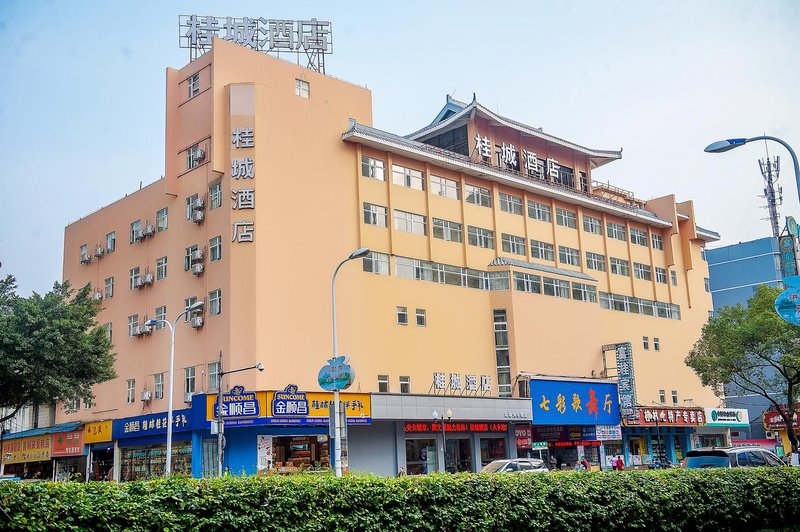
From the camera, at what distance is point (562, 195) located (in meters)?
47.0

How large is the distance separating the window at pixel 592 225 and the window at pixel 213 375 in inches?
924

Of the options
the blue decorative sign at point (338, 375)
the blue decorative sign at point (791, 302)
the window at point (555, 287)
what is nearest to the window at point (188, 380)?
the blue decorative sign at point (338, 375)

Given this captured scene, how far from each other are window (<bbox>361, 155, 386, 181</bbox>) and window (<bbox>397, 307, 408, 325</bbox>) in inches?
238

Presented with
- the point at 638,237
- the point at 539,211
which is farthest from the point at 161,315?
the point at 638,237

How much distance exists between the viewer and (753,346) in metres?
38.1

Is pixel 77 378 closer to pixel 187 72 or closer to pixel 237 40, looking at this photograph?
pixel 187 72

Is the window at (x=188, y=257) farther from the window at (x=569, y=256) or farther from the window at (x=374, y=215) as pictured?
the window at (x=569, y=256)

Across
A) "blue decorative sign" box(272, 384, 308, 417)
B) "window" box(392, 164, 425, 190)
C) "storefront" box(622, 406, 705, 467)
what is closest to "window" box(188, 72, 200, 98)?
"window" box(392, 164, 425, 190)

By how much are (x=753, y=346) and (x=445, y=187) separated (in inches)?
621

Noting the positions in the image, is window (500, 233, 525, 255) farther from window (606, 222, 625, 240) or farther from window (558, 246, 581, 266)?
window (606, 222, 625, 240)

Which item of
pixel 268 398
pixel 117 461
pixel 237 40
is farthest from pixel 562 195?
pixel 117 461

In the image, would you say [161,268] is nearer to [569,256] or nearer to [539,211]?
[539,211]

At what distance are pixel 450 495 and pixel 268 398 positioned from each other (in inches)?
780

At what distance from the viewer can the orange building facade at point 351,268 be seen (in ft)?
115
